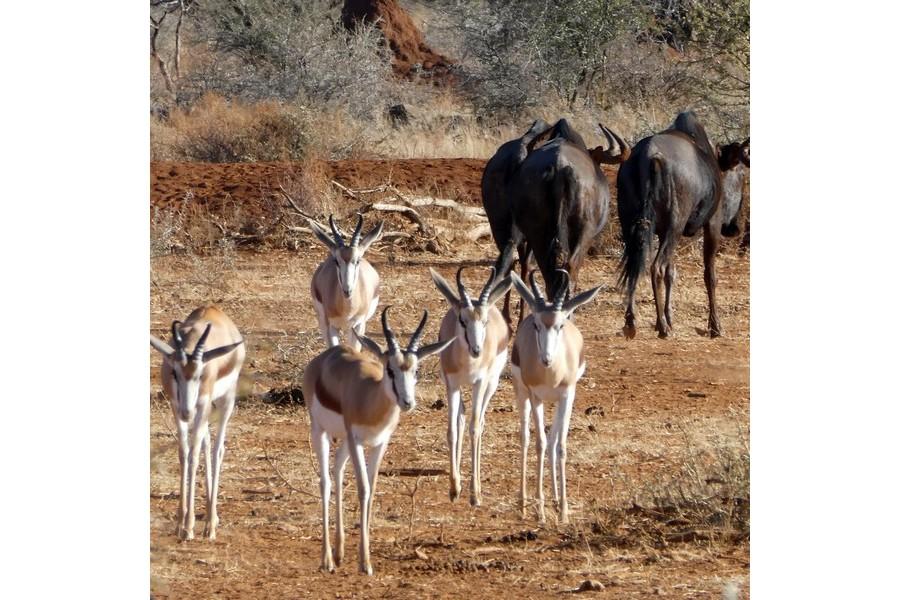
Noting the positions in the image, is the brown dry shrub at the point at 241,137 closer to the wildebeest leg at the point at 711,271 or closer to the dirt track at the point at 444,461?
the dirt track at the point at 444,461

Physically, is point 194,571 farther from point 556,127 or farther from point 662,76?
point 662,76

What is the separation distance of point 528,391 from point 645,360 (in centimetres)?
336

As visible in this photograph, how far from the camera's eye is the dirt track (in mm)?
6707

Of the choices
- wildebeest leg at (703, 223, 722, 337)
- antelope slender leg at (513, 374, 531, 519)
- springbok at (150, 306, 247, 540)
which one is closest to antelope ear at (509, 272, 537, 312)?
antelope slender leg at (513, 374, 531, 519)

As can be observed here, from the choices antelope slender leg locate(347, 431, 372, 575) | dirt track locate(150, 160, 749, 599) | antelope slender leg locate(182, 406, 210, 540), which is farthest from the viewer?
antelope slender leg locate(182, 406, 210, 540)

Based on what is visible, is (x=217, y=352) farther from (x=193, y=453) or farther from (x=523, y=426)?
(x=523, y=426)

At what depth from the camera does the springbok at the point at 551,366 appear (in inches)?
275

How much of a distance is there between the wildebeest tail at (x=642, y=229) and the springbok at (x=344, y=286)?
65.9 inches

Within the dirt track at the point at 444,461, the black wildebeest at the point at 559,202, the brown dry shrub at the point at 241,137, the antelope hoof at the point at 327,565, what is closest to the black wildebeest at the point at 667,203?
the black wildebeest at the point at 559,202

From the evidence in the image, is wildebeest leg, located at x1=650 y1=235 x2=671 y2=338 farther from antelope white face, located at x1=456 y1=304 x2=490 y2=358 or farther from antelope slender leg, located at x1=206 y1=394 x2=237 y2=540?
antelope slender leg, located at x1=206 y1=394 x2=237 y2=540

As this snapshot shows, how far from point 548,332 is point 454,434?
0.81 metres

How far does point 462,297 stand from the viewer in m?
7.18

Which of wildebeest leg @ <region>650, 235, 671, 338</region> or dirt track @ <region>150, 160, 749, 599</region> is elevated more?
wildebeest leg @ <region>650, 235, 671, 338</region>

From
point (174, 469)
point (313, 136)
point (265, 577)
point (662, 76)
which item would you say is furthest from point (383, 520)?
point (662, 76)
